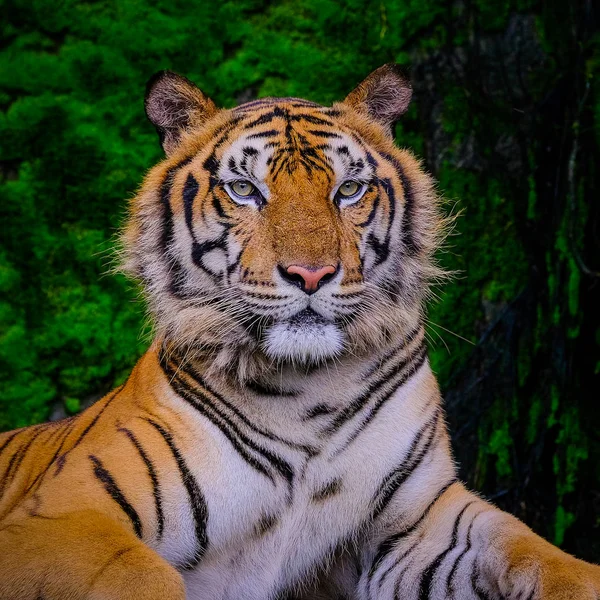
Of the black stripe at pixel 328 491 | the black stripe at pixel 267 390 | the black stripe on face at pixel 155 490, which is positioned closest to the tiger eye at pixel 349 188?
the black stripe at pixel 267 390

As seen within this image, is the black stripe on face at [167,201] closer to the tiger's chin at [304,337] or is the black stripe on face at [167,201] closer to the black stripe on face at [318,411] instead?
the tiger's chin at [304,337]

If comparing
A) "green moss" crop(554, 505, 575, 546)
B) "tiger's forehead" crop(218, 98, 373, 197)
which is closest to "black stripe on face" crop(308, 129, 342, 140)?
"tiger's forehead" crop(218, 98, 373, 197)

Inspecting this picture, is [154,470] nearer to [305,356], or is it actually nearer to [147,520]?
[147,520]

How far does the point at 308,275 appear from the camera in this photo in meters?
2.32

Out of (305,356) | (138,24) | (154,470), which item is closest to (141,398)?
(154,470)

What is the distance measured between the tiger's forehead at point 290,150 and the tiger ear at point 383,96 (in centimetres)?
19

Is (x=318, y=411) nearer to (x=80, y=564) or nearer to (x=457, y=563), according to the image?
(x=457, y=563)

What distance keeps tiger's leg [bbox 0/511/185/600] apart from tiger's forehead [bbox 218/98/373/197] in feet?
3.39

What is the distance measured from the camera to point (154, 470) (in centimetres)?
244

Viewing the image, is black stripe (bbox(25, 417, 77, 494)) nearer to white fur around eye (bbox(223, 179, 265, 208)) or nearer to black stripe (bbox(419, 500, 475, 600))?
white fur around eye (bbox(223, 179, 265, 208))

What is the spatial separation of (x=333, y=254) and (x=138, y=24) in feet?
7.49

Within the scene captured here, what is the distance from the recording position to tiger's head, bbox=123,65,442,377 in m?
2.42

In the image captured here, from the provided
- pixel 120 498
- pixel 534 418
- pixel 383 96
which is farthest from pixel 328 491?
pixel 534 418

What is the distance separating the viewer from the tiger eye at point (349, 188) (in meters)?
2.64
